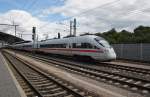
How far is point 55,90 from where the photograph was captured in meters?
11.7

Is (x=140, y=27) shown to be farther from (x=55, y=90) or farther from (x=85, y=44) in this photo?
(x=55, y=90)

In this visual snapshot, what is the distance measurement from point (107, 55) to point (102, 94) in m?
13.6

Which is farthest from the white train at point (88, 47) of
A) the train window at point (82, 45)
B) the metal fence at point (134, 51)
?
the metal fence at point (134, 51)

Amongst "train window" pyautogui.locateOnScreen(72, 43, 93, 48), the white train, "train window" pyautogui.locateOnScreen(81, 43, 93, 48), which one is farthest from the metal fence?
"train window" pyautogui.locateOnScreen(81, 43, 93, 48)

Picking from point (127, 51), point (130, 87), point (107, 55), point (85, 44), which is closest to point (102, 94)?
point (130, 87)

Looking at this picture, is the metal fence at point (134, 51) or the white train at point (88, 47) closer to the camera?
the white train at point (88, 47)

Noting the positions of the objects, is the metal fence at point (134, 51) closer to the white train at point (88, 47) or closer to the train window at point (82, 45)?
the white train at point (88, 47)

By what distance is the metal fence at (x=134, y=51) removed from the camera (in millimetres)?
31322

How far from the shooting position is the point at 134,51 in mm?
33594

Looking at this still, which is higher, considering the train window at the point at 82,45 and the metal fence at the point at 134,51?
the train window at the point at 82,45

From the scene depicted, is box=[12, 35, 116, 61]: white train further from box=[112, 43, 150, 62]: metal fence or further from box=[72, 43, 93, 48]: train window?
box=[112, 43, 150, 62]: metal fence

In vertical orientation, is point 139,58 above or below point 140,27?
below

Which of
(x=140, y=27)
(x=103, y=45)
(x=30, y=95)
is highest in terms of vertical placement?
(x=140, y=27)

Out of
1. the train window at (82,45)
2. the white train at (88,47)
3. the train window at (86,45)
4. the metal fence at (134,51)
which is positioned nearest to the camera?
the white train at (88,47)
